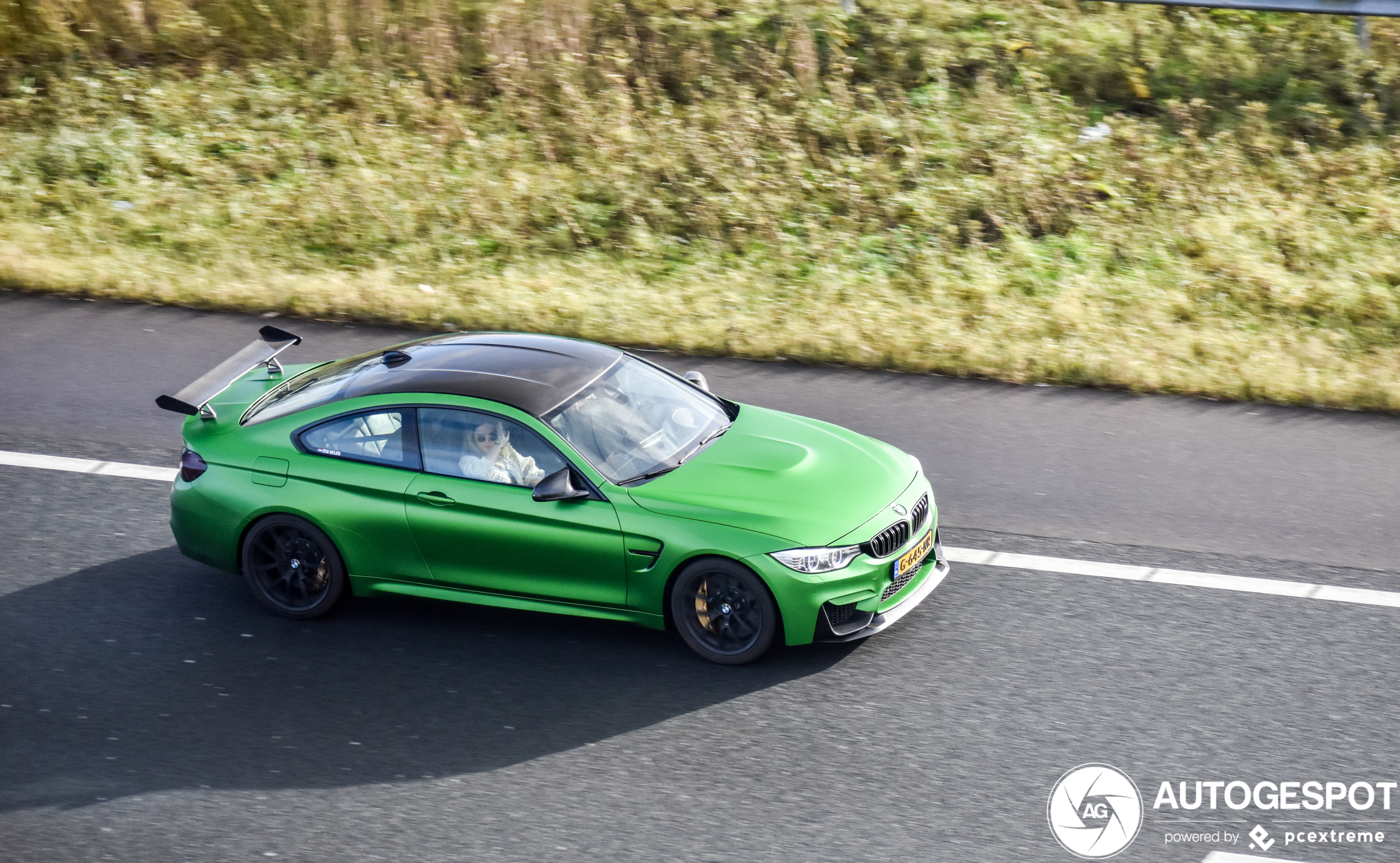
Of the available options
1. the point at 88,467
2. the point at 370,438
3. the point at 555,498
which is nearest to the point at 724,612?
the point at 555,498

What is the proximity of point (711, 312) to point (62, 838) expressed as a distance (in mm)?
7262

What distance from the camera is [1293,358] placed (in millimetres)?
11195

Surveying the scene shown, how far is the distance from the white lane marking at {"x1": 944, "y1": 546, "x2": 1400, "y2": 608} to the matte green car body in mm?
895

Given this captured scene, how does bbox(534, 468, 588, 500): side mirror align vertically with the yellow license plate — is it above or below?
above

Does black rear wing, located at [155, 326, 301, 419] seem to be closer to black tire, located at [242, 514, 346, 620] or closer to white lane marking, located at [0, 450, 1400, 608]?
black tire, located at [242, 514, 346, 620]

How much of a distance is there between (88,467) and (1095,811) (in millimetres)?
6845

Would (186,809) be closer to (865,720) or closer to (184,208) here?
(865,720)

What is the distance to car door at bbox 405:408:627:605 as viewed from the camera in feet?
23.4

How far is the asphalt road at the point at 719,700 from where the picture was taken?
6012mm

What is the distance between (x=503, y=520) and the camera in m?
7.23

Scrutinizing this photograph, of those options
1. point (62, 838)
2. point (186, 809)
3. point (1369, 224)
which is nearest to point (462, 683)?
point (186, 809)

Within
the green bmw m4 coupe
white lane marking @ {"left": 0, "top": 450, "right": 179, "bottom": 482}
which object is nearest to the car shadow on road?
the green bmw m4 coupe

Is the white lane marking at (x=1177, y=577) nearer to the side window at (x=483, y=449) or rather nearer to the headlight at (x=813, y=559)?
the headlight at (x=813, y=559)

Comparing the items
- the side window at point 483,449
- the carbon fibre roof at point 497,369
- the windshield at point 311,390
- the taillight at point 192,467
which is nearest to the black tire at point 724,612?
the side window at point 483,449
